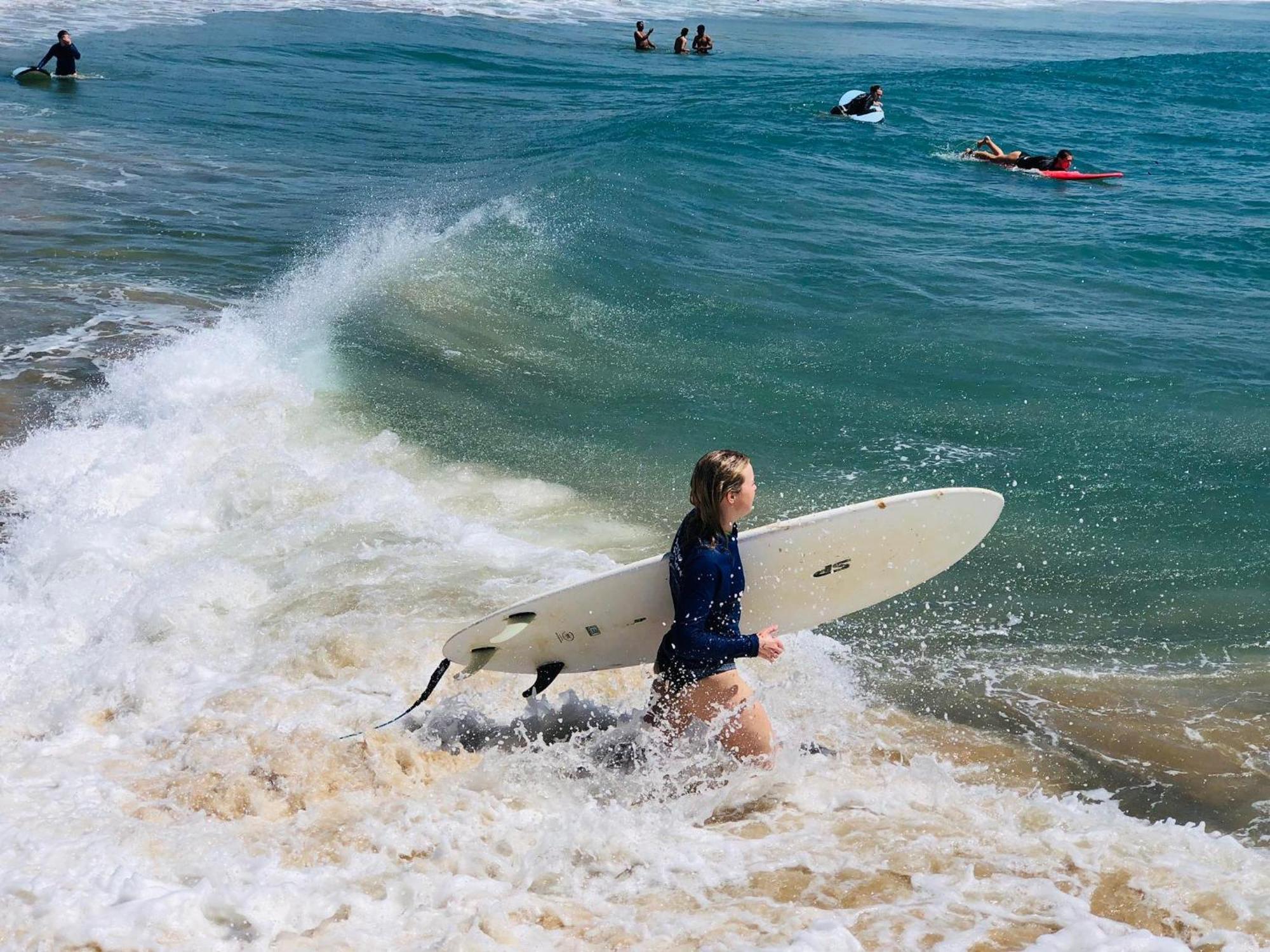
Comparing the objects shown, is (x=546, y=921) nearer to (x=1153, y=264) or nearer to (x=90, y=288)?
(x=90, y=288)

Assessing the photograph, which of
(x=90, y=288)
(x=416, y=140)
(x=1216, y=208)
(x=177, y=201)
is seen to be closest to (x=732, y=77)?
(x=416, y=140)

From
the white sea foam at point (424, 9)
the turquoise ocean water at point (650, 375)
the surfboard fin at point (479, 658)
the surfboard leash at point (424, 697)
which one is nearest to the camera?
the surfboard leash at point (424, 697)

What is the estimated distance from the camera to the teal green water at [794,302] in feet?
22.7

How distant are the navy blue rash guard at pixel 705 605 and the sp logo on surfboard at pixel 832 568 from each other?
92cm

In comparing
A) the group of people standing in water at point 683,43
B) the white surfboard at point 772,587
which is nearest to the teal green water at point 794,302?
the white surfboard at point 772,587

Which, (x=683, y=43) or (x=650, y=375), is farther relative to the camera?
(x=683, y=43)

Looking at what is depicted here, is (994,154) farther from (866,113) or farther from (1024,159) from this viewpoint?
(866,113)

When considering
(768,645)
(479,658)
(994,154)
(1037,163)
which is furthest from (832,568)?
(994,154)

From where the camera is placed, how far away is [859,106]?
22594 millimetres

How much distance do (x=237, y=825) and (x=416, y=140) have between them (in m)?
18.9

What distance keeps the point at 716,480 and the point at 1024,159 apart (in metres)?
17.1

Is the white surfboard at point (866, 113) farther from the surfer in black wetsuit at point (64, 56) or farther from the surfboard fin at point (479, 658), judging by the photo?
the surfboard fin at point (479, 658)

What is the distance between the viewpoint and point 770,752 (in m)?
4.53

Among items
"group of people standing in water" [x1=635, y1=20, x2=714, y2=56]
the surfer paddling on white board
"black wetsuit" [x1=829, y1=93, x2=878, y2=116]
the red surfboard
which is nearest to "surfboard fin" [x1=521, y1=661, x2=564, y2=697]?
the surfer paddling on white board
